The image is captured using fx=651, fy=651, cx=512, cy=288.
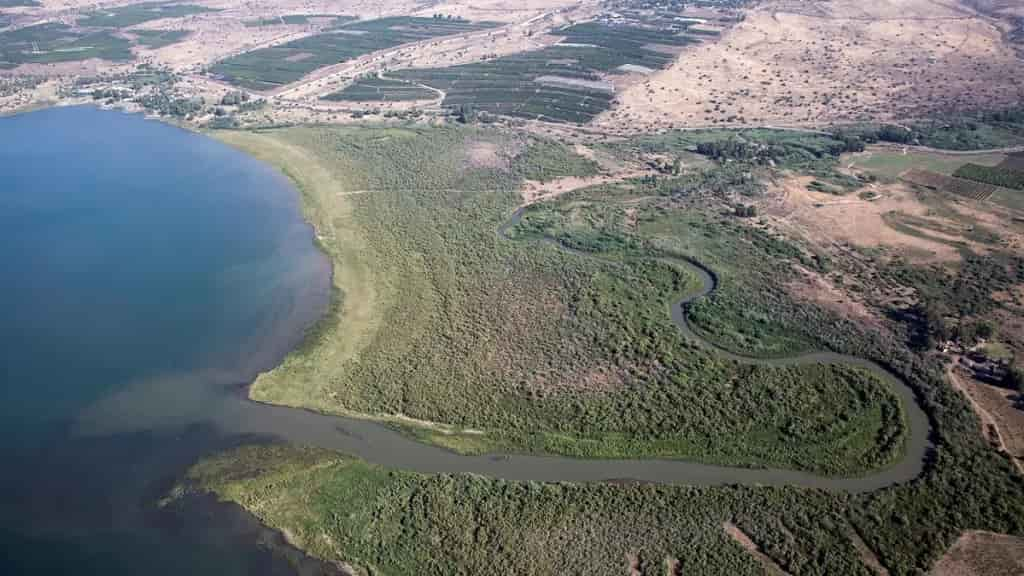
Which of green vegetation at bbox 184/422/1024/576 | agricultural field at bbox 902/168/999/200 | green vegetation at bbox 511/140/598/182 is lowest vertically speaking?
green vegetation at bbox 184/422/1024/576

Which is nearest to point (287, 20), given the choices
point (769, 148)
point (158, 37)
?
point (158, 37)

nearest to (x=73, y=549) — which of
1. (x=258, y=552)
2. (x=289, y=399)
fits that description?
(x=258, y=552)

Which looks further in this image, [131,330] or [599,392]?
[131,330]

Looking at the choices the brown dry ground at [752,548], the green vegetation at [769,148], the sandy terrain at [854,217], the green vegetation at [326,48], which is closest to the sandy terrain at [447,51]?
the green vegetation at [326,48]

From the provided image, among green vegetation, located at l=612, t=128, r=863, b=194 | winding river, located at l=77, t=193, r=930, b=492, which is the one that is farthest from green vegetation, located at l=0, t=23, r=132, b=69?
winding river, located at l=77, t=193, r=930, b=492

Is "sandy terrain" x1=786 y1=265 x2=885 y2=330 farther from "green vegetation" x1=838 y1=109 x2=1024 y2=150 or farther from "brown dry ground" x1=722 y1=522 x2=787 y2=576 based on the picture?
"green vegetation" x1=838 y1=109 x2=1024 y2=150

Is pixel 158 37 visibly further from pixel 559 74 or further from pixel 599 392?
pixel 599 392

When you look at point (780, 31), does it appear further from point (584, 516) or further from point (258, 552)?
point (258, 552)

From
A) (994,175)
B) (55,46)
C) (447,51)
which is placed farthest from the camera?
(55,46)
